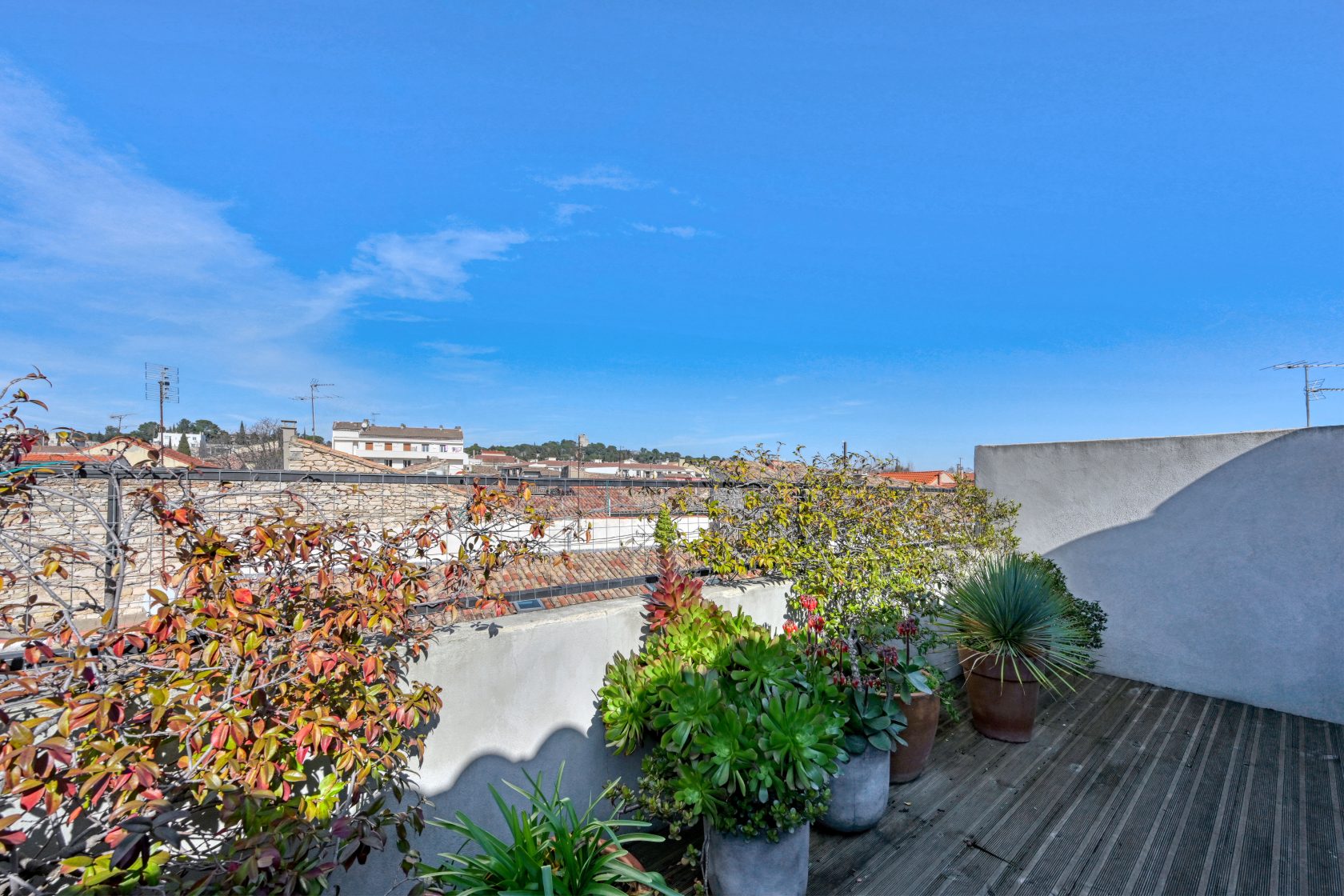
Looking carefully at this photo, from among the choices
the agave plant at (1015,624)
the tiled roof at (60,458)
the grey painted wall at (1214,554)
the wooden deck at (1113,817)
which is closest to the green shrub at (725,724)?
the wooden deck at (1113,817)

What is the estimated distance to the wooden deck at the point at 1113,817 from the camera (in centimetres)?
260

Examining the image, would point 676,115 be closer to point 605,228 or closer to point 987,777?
point 605,228

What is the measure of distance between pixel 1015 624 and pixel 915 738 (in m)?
1.32

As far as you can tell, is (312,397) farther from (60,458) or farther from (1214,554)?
(1214,554)

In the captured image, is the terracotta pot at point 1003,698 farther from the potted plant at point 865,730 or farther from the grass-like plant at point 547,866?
the grass-like plant at point 547,866

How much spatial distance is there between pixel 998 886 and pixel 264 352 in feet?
96.5

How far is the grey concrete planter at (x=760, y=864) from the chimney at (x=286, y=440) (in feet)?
47.5

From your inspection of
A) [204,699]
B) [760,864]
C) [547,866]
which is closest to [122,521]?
[204,699]

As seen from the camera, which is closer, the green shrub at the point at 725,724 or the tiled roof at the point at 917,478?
the green shrub at the point at 725,724

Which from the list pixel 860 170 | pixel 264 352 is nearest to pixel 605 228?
pixel 860 170

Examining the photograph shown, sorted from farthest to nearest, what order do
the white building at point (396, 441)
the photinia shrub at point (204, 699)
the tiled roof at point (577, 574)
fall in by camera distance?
1. the white building at point (396, 441)
2. the tiled roof at point (577, 574)
3. the photinia shrub at point (204, 699)

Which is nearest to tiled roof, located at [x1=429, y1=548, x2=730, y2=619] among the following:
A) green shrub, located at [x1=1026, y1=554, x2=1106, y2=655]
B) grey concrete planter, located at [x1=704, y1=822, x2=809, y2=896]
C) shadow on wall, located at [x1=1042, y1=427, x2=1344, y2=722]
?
grey concrete planter, located at [x1=704, y1=822, x2=809, y2=896]

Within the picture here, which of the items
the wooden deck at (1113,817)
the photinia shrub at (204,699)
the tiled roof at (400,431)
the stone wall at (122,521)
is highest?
the tiled roof at (400,431)

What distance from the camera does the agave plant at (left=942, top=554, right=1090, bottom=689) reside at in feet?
12.7
